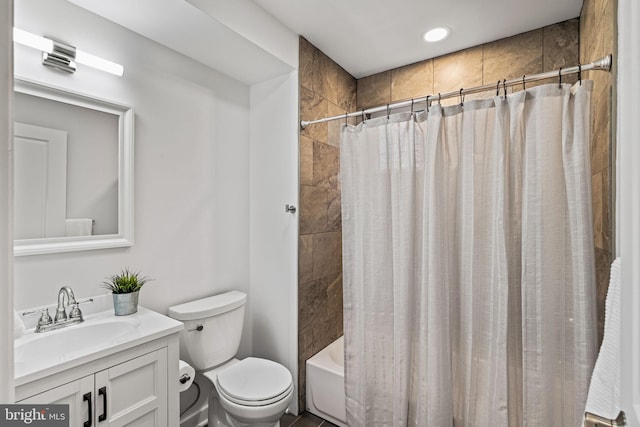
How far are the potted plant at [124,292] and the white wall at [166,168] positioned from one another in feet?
0.25

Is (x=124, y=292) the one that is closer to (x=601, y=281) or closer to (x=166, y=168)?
(x=166, y=168)

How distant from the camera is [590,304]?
1212mm

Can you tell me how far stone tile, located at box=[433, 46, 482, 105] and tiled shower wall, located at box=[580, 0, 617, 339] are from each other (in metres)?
0.70

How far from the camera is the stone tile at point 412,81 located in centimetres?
240

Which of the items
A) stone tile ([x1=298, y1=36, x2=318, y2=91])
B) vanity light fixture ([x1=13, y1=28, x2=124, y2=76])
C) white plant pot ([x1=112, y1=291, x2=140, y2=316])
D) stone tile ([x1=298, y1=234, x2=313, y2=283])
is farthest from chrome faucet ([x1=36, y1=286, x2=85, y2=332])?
stone tile ([x1=298, y1=36, x2=318, y2=91])

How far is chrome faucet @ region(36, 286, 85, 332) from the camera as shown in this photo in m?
1.36

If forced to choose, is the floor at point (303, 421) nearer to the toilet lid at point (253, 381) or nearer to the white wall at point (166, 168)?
the toilet lid at point (253, 381)

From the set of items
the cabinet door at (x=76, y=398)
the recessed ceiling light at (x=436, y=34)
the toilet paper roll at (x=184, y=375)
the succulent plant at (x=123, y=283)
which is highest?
the recessed ceiling light at (x=436, y=34)

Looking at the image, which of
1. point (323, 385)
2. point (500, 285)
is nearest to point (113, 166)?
point (323, 385)

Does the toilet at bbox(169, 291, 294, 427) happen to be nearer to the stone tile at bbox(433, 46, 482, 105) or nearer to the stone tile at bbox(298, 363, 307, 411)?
the stone tile at bbox(298, 363, 307, 411)

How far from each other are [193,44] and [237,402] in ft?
6.34

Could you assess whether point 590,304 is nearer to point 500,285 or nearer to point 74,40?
point 500,285

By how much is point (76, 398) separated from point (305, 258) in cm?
131

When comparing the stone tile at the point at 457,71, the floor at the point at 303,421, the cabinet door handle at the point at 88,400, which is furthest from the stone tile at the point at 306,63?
the floor at the point at 303,421
